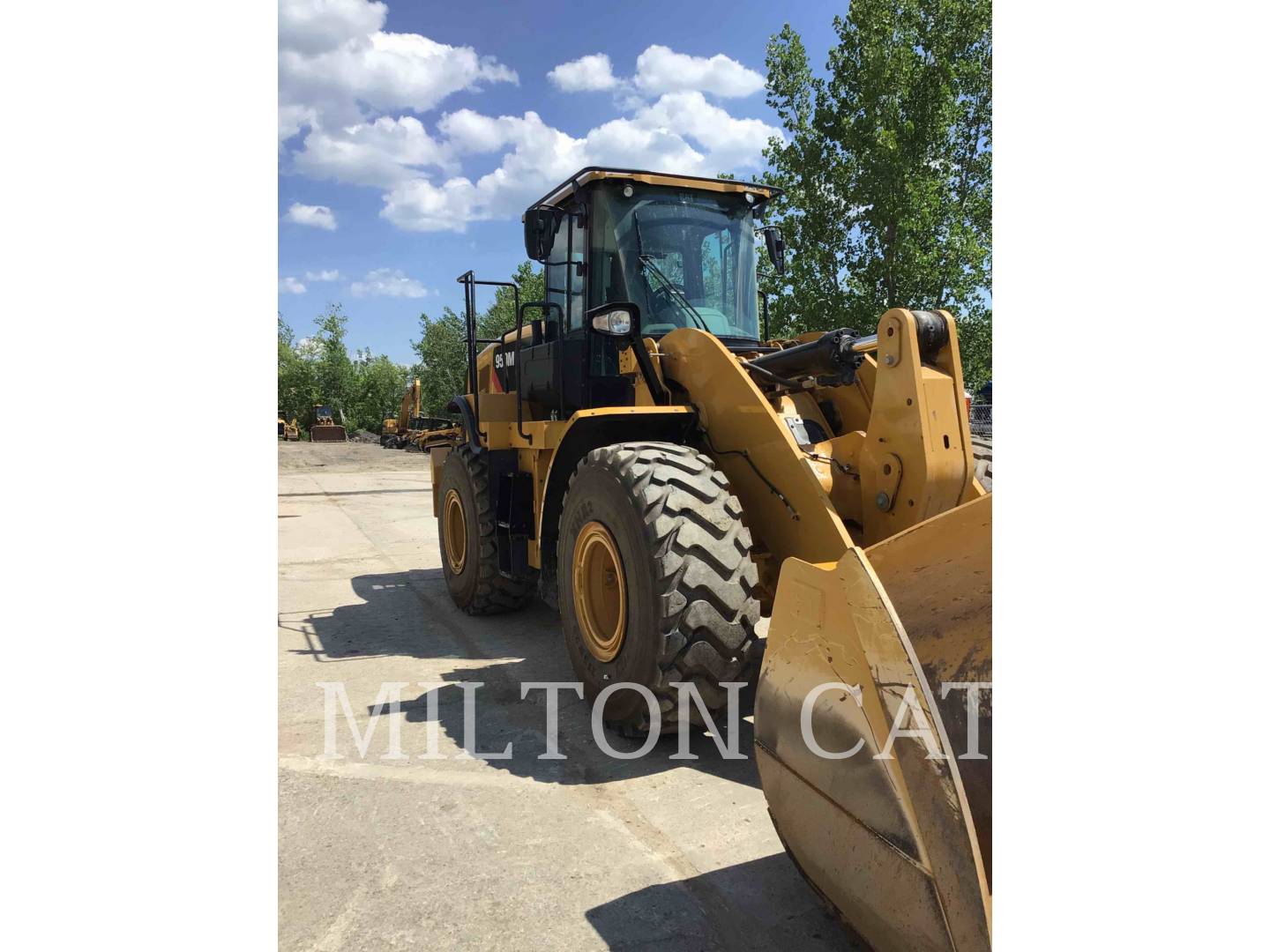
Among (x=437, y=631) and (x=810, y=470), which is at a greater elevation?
(x=810, y=470)

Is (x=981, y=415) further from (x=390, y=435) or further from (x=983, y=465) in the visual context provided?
(x=390, y=435)

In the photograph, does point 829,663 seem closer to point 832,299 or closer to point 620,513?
point 620,513

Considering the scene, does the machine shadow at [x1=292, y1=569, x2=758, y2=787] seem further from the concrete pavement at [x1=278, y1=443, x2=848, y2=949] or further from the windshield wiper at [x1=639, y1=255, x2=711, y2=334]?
the windshield wiper at [x1=639, y1=255, x2=711, y2=334]


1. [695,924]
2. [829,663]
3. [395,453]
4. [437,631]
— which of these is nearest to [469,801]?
[695,924]

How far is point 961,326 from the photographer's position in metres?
13.0

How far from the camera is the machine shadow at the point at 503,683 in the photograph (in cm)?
367

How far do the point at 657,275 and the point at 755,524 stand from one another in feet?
5.78

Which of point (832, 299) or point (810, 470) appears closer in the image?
point (810, 470)

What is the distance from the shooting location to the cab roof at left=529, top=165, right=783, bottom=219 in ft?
16.5

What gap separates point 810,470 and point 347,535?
29.3 ft

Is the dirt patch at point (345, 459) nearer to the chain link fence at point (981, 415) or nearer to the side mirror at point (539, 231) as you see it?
the chain link fence at point (981, 415)

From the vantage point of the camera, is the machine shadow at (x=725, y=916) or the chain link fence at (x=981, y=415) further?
the chain link fence at (x=981, y=415)
